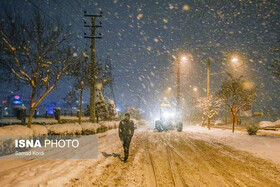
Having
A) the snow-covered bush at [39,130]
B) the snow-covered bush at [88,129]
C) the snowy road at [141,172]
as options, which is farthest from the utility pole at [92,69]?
the snowy road at [141,172]

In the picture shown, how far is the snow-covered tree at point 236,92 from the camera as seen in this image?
2432 cm

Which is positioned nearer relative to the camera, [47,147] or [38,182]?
[38,182]

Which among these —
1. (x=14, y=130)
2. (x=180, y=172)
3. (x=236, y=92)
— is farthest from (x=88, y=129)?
(x=236, y=92)

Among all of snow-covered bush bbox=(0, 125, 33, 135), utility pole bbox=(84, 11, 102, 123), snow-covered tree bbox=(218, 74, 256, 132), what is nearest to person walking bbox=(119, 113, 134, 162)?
snow-covered bush bbox=(0, 125, 33, 135)

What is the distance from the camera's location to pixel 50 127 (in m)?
13.5

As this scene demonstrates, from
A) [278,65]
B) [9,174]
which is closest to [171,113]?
[278,65]

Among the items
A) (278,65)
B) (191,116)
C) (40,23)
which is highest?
(40,23)

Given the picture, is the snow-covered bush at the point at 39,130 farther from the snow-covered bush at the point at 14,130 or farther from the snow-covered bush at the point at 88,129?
the snow-covered bush at the point at 88,129

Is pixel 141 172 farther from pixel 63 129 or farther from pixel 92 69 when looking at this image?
pixel 92 69

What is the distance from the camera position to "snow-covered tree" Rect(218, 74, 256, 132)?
2432 cm

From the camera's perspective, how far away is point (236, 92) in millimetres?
24641

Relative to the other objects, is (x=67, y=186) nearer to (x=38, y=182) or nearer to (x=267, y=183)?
(x=38, y=182)

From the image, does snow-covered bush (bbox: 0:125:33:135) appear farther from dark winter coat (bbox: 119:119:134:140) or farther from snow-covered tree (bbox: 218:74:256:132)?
snow-covered tree (bbox: 218:74:256:132)

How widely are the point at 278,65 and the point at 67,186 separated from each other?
1717 centimetres
